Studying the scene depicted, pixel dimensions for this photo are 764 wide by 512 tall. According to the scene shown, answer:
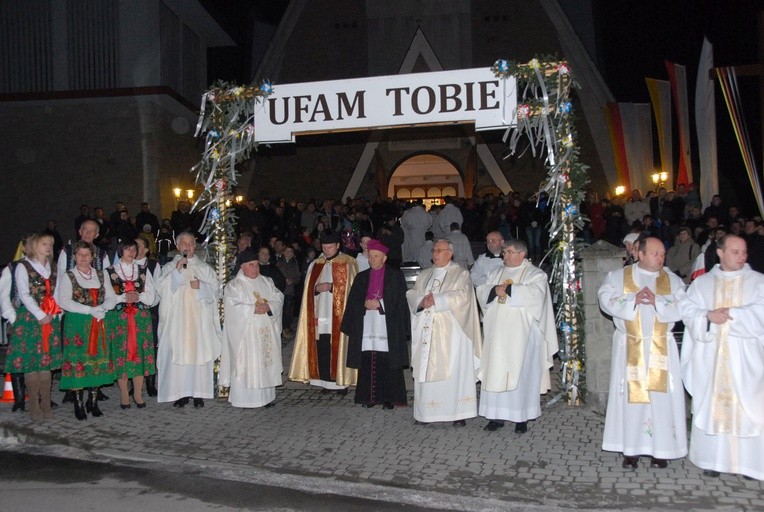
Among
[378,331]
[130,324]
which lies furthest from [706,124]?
[130,324]

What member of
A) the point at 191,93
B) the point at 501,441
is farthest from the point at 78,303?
the point at 191,93

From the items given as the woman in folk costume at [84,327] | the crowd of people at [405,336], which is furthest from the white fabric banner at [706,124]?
the woman in folk costume at [84,327]

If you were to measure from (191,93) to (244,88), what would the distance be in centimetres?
1618

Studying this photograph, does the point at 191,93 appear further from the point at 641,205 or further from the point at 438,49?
the point at 641,205

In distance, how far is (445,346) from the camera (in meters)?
7.74

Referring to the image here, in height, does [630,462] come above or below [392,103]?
below

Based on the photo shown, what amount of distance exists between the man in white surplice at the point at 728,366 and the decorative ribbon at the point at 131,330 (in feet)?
19.9

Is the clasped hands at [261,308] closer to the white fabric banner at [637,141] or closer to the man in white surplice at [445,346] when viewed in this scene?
the man in white surplice at [445,346]

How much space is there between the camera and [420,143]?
87.0ft

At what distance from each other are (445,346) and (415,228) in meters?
9.92

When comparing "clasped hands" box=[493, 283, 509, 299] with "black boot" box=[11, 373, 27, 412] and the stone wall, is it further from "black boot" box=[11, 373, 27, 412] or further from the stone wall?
the stone wall

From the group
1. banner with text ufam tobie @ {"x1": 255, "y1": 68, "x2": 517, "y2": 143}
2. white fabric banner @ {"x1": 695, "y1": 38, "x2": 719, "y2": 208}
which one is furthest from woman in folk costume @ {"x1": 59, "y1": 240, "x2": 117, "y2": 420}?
white fabric banner @ {"x1": 695, "y1": 38, "x2": 719, "y2": 208}

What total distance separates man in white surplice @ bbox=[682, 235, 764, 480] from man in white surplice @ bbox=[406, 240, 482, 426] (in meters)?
2.38

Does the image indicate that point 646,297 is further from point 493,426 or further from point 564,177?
point 564,177
